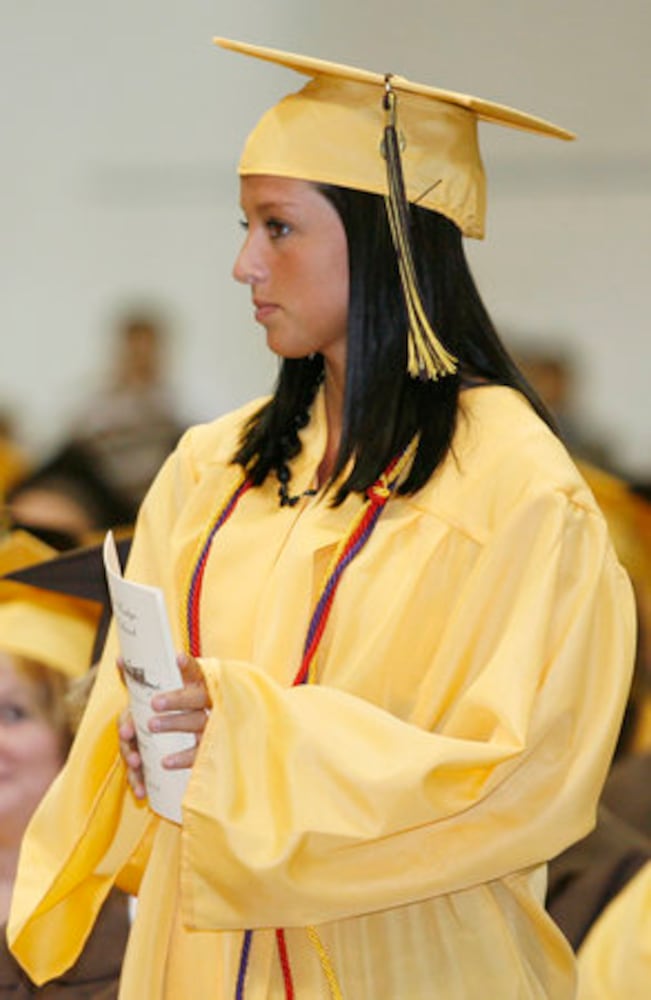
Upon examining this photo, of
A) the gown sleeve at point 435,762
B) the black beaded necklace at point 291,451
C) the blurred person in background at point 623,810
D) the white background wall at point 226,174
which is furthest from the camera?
the white background wall at point 226,174

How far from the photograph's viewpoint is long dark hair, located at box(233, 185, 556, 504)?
207 cm

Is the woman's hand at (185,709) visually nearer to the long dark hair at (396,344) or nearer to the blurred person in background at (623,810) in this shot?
the long dark hair at (396,344)

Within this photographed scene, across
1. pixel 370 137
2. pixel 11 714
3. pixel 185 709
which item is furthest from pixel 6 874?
pixel 370 137

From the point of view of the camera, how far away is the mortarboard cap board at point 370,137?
6.79ft

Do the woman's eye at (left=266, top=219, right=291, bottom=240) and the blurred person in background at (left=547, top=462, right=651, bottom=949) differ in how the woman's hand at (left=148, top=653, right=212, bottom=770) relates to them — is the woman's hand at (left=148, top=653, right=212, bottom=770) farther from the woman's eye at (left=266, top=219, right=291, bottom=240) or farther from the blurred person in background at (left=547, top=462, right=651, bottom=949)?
the blurred person in background at (left=547, top=462, right=651, bottom=949)

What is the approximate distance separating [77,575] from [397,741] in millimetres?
1221

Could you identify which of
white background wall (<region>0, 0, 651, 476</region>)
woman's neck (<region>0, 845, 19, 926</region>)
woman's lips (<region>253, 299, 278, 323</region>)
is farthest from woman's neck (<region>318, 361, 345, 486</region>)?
white background wall (<region>0, 0, 651, 476</region>)

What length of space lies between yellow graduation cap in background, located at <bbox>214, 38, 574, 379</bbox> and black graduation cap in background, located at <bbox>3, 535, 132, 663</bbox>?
0.98 m

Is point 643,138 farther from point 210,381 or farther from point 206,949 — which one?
point 206,949

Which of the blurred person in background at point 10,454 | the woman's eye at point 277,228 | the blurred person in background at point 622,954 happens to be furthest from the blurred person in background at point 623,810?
the blurred person in background at point 10,454

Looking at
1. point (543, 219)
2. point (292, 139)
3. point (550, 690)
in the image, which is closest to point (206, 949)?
point (550, 690)

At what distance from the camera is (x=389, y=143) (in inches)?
80.8

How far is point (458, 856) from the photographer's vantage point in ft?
6.13

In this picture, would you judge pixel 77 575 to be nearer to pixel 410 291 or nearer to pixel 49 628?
pixel 49 628
